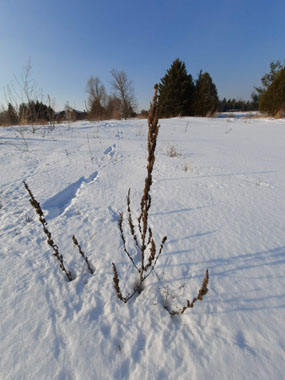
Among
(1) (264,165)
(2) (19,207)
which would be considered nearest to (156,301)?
(2) (19,207)

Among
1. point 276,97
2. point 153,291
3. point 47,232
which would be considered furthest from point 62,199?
point 276,97

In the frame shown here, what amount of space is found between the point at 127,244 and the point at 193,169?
5.79 feet

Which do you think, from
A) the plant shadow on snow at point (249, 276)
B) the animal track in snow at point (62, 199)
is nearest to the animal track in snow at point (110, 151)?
the animal track in snow at point (62, 199)

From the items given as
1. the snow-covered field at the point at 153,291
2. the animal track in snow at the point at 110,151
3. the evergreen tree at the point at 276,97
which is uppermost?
the evergreen tree at the point at 276,97

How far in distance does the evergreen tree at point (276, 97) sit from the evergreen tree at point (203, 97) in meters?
4.46

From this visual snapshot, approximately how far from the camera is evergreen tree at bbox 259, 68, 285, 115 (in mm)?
10228

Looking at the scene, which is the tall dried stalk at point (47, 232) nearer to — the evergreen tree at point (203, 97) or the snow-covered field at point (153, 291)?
the snow-covered field at point (153, 291)

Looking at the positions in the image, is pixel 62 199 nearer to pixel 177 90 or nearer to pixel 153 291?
pixel 153 291

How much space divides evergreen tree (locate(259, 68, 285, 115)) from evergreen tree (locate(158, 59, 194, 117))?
21.4 feet

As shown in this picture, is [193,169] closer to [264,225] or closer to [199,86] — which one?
[264,225]

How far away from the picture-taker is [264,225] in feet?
4.24

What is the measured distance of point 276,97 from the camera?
10.6 meters

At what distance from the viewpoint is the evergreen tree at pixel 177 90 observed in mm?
15320

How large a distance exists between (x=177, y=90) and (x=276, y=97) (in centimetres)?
791
